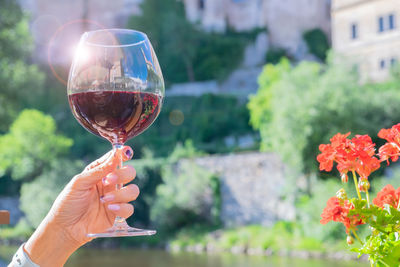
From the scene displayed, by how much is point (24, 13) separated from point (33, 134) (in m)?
6.63

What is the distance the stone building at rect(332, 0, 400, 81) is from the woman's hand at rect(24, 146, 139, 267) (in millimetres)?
14822

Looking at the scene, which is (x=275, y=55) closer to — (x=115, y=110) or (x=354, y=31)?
(x=354, y=31)

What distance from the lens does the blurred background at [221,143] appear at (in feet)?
37.7

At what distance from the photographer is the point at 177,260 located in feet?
38.6

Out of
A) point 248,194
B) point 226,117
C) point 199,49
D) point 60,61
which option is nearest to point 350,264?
point 248,194

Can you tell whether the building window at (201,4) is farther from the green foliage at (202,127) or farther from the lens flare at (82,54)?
the lens flare at (82,54)

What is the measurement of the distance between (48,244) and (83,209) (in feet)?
0.29

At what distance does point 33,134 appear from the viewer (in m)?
16.8

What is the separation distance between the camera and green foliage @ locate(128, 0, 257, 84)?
23.7m

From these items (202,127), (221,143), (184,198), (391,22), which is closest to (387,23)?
(391,22)

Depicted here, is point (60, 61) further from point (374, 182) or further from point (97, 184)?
point (97, 184)

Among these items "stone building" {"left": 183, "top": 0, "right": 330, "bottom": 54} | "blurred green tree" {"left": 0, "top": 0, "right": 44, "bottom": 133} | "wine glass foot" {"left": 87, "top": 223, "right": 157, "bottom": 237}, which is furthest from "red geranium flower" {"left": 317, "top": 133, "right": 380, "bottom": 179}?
"stone building" {"left": 183, "top": 0, "right": 330, "bottom": 54}

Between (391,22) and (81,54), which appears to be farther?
(391,22)

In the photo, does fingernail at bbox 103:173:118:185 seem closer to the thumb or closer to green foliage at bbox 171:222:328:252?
the thumb
